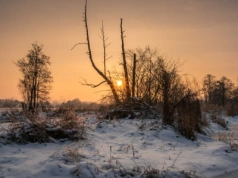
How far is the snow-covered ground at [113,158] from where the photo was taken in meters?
4.99

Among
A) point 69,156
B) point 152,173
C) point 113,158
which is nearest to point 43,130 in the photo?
point 69,156

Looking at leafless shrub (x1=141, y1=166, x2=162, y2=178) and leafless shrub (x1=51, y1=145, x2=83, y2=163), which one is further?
leafless shrub (x1=51, y1=145, x2=83, y2=163)

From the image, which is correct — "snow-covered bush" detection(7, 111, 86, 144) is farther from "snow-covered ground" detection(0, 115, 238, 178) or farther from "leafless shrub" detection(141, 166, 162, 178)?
"leafless shrub" detection(141, 166, 162, 178)

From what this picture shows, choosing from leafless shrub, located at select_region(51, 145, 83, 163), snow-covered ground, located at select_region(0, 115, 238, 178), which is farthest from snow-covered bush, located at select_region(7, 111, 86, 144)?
leafless shrub, located at select_region(51, 145, 83, 163)

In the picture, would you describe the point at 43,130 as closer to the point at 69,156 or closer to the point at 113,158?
the point at 69,156

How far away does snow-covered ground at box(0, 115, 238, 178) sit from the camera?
4.99m

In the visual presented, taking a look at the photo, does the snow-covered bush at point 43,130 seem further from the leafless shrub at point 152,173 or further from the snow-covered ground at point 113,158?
the leafless shrub at point 152,173

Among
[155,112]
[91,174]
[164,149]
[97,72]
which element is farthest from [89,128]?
[97,72]

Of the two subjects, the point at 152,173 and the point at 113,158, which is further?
the point at 113,158

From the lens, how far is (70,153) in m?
5.70

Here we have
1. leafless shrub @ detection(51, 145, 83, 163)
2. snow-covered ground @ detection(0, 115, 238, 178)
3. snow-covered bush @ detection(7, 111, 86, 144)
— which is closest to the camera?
snow-covered ground @ detection(0, 115, 238, 178)

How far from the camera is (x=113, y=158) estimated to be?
5.91m

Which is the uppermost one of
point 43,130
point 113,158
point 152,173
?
point 43,130

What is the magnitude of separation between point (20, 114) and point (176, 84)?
24.0ft
